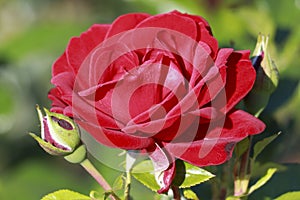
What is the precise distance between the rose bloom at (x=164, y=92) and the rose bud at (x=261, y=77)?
7cm

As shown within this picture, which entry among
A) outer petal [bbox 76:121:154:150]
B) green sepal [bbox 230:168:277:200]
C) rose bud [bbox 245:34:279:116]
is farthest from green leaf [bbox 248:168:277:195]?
outer petal [bbox 76:121:154:150]

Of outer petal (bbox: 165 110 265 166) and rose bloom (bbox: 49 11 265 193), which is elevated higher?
rose bloom (bbox: 49 11 265 193)

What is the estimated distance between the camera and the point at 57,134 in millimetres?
912

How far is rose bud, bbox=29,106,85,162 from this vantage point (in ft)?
2.97

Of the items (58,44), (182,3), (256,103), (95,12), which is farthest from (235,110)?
(95,12)

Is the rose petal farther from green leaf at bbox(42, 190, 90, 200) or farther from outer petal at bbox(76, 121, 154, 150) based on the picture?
green leaf at bbox(42, 190, 90, 200)

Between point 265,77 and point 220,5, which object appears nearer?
point 265,77

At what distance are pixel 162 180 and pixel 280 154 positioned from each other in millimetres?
573

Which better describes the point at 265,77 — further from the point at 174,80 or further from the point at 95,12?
the point at 95,12

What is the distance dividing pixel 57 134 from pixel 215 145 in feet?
0.70

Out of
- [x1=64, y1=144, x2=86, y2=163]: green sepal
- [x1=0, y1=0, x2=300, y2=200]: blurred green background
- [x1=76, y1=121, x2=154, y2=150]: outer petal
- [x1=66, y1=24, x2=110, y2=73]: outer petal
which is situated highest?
[x1=66, y1=24, x2=110, y2=73]: outer petal

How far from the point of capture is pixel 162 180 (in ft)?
3.01

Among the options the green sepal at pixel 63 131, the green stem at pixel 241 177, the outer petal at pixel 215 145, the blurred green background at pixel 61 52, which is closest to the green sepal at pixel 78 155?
the green sepal at pixel 63 131

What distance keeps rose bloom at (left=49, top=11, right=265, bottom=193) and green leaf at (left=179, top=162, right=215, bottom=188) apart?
0.04 meters
